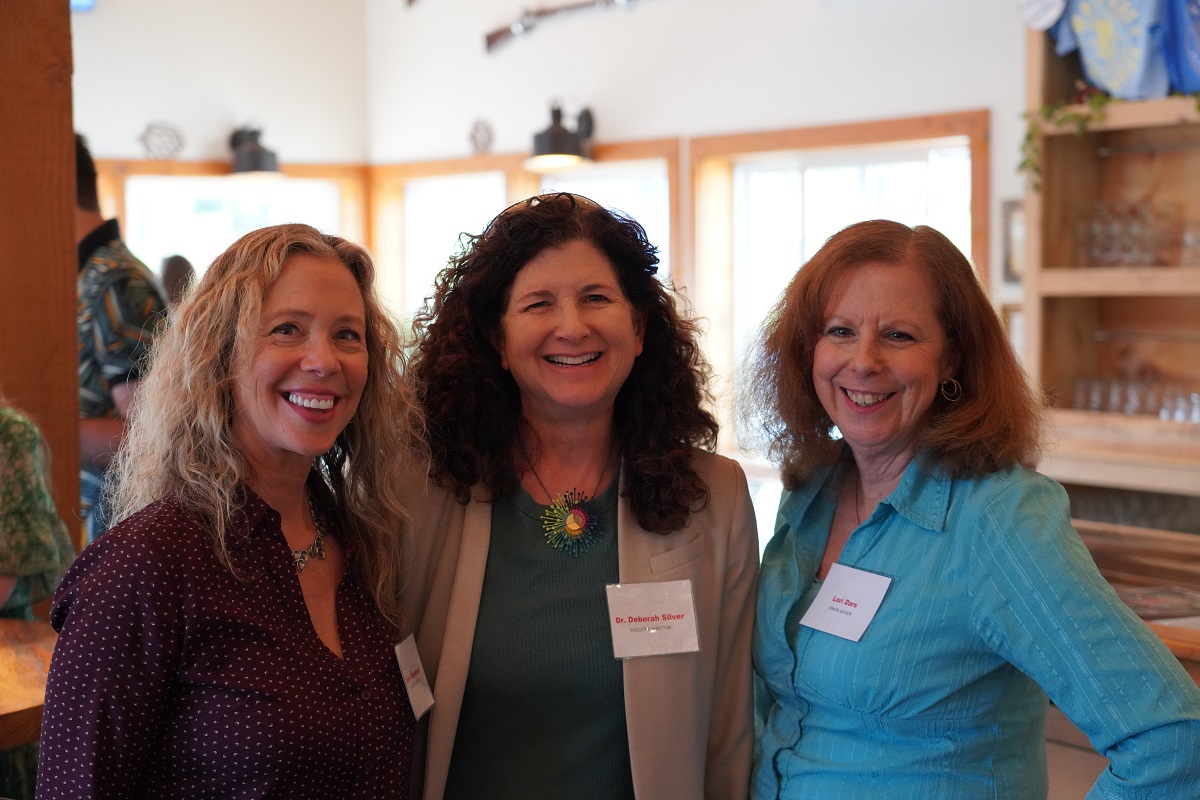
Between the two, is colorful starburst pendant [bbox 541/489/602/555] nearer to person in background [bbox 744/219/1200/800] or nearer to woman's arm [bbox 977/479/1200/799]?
person in background [bbox 744/219/1200/800]

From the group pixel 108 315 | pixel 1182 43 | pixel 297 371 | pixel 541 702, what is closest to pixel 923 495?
pixel 541 702

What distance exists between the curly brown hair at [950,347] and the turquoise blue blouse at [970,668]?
0.05 metres

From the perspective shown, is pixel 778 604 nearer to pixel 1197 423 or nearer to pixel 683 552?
pixel 683 552

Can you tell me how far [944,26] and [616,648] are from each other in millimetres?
4804

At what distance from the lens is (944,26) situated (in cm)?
560

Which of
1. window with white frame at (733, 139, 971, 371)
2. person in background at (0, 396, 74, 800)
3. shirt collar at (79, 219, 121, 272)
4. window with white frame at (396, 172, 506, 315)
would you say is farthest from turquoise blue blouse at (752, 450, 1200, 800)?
window with white frame at (396, 172, 506, 315)

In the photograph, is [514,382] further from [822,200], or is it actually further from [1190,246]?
[822,200]

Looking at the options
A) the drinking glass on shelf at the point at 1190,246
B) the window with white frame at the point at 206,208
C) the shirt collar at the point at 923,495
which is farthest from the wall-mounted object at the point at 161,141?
the shirt collar at the point at 923,495

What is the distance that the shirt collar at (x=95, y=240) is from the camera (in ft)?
10.8

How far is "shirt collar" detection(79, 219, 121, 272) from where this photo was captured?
10.8 ft

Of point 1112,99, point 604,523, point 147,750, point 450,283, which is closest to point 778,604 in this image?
point 604,523

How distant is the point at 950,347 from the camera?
1.69m

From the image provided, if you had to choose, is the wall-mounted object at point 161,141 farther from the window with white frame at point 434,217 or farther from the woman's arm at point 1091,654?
the woman's arm at point 1091,654

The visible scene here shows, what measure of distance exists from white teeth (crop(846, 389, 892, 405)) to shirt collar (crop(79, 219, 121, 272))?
245cm
